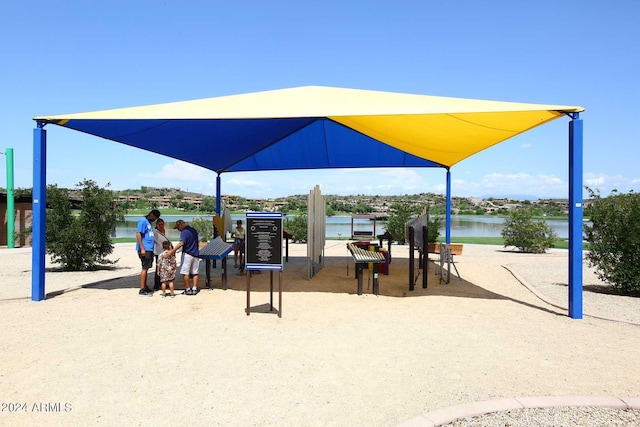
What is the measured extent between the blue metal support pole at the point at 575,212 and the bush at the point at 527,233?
461 inches

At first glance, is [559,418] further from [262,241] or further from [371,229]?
[371,229]

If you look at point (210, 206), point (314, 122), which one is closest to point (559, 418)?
point (314, 122)

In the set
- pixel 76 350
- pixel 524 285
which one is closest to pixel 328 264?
pixel 524 285

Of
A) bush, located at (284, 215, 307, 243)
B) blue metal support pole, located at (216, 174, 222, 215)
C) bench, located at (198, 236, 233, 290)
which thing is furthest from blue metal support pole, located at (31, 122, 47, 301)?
bush, located at (284, 215, 307, 243)

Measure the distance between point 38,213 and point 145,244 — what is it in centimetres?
167

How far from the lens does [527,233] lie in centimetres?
1692

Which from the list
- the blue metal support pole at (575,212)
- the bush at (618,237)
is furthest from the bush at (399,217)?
the blue metal support pole at (575,212)

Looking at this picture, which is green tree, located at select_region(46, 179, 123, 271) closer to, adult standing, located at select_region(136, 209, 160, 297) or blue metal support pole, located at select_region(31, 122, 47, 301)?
blue metal support pole, located at select_region(31, 122, 47, 301)

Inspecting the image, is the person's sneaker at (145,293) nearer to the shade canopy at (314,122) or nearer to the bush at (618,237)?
the shade canopy at (314,122)

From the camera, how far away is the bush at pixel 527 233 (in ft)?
54.4

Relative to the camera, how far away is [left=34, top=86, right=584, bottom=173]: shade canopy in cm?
610

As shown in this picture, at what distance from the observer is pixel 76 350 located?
430 centimetres

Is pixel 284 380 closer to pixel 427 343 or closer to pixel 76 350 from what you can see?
pixel 427 343

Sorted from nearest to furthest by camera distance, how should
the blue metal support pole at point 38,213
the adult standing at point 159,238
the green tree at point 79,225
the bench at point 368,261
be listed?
the blue metal support pole at point 38,213
the bench at point 368,261
the adult standing at point 159,238
the green tree at point 79,225
